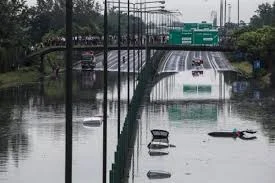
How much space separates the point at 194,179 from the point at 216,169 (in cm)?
386

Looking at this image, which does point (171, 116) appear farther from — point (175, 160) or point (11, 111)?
point (175, 160)

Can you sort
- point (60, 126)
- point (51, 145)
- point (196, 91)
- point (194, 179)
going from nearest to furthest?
1. point (194, 179)
2. point (51, 145)
3. point (60, 126)
4. point (196, 91)

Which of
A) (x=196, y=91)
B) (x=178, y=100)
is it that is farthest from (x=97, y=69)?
(x=178, y=100)

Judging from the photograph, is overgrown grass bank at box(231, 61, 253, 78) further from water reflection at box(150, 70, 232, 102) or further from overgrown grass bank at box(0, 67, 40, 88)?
overgrown grass bank at box(0, 67, 40, 88)

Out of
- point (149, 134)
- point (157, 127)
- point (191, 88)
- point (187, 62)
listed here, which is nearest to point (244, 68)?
point (187, 62)

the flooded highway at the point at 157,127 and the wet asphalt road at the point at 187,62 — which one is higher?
the wet asphalt road at the point at 187,62

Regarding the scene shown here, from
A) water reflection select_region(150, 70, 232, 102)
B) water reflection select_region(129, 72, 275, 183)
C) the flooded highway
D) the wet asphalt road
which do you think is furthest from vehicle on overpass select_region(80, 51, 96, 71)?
water reflection select_region(129, 72, 275, 183)

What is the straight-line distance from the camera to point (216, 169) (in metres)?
48.4

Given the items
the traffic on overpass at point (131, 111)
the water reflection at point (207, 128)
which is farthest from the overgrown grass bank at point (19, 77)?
the water reflection at point (207, 128)

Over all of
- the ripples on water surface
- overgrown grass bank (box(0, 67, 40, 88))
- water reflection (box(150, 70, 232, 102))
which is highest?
overgrown grass bank (box(0, 67, 40, 88))

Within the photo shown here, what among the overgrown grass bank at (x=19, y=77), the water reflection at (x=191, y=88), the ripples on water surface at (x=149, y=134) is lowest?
the ripples on water surface at (x=149, y=134)

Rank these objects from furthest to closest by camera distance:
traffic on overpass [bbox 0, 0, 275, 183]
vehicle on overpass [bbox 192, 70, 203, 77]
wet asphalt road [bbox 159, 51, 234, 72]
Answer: wet asphalt road [bbox 159, 51, 234, 72] → vehicle on overpass [bbox 192, 70, 203, 77] → traffic on overpass [bbox 0, 0, 275, 183]

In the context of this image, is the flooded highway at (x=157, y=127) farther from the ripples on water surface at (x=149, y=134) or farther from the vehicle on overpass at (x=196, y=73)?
the vehicle on overpass at (x=196, y=73)

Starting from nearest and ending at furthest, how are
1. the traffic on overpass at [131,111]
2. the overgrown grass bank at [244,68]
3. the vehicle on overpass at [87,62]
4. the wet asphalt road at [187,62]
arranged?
the traffic on overpass at [131,111] < the overgrown grass bank at [244,68] < the vehicle on overpass at [87,62] < the wet asphalt road at [187,62]
